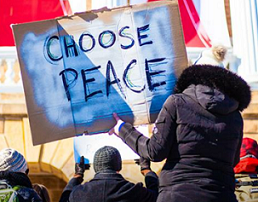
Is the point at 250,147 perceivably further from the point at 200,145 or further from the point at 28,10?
the point at 28,10

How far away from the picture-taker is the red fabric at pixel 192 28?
8438 mm

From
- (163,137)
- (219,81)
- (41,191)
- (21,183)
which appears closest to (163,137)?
(163,137)

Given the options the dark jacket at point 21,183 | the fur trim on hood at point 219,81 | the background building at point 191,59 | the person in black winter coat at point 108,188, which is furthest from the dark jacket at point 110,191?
the background building at point 191,59

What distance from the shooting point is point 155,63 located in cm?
402

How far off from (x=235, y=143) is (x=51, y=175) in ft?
20.6

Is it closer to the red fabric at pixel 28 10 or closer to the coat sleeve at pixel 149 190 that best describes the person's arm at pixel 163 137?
the coat sleeve at pixel 149 190

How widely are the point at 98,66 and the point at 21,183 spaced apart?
0.91 m

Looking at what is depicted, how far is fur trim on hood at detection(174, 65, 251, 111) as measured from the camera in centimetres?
→ 321

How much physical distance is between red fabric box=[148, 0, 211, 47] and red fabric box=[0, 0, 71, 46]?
164cm

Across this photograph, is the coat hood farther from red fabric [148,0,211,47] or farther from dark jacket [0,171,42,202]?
red fabric [148,0,211,47]

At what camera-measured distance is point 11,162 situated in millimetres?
3742

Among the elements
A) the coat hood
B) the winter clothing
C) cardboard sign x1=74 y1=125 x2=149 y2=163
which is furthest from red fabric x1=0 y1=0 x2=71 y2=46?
the coat hood

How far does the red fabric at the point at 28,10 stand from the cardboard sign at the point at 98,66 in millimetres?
4882

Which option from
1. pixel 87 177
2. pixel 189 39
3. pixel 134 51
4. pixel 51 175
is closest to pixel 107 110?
pixel 134 51
